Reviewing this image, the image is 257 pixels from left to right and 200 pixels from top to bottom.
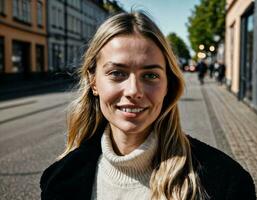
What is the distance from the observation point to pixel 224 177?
1.73 meters

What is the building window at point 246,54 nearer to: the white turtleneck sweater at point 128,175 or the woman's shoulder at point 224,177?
the white turtleneck sweater at point 128,175

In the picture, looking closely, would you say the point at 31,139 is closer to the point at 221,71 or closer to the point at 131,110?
the point at 131,110

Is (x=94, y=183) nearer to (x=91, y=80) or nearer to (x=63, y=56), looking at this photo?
(x=91, y=80)

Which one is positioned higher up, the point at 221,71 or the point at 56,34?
the point at 56,34

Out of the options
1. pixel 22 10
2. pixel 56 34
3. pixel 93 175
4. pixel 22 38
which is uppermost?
pixel 22 10

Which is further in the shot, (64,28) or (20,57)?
(64,28)

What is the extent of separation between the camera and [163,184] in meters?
1.85

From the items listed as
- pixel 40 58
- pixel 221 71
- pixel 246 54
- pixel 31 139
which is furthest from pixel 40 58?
pixel 31 139

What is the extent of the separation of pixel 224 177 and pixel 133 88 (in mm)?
508

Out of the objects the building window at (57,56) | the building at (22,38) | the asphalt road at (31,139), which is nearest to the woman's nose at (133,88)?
the asphalt road at (31,139)

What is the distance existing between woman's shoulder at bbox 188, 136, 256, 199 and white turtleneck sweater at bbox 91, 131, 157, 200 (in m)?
0.24

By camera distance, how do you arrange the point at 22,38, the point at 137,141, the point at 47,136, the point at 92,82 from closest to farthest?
the point at 137,141, the point at 92,82, the point at 47,136, the point at 22,38

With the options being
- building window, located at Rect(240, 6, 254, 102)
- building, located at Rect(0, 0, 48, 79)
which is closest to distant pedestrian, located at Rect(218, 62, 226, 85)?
building window, located at Rect(240, 6, 254, 102)

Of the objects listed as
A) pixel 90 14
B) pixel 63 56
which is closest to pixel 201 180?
pixel 63 56
